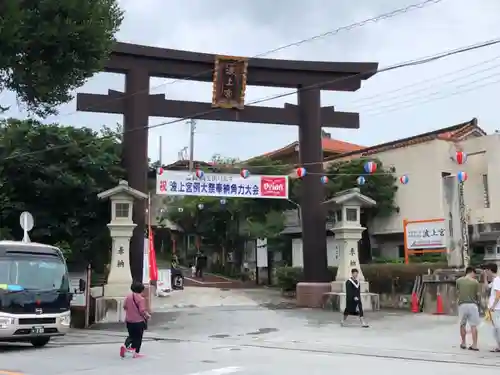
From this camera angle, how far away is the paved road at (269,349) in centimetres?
1064

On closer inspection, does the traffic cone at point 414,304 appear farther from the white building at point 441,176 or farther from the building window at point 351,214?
the white building at point 441,176

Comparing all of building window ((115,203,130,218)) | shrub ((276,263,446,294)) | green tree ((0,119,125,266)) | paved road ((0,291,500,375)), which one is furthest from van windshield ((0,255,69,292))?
shrub ((276,263,446,294))

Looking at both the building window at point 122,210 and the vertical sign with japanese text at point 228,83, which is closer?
the building window at point 122,210

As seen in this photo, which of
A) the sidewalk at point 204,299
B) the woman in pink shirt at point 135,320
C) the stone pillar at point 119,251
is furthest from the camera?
the sidewalk at point 204,299

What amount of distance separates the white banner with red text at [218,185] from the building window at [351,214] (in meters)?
2.51

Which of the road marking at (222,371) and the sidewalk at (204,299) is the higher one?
the sidewalk at (204,299)

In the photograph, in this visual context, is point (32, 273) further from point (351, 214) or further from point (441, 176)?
point (441, 176)

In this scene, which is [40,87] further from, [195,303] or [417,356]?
[195,303]

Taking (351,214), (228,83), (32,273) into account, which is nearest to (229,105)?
(228,83)

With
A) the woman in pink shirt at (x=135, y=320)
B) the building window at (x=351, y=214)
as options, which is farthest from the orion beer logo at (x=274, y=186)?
the woman in pink shirt at (x=135, y=320)

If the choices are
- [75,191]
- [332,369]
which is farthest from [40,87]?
[75,191]

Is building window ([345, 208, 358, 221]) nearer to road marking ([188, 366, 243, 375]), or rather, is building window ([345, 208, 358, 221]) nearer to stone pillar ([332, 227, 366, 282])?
stone pillar ([332, 227, 366, 282])

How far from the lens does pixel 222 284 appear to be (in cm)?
3562

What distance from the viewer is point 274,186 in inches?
966
